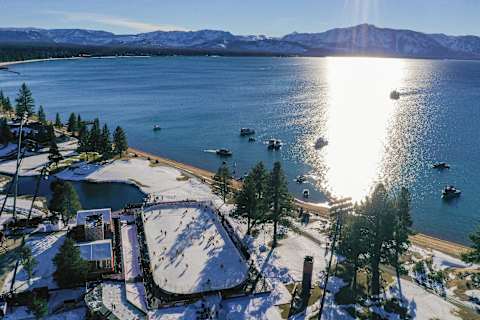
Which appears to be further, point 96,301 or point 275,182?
point 275,182

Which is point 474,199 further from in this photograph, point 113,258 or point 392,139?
point 113,258

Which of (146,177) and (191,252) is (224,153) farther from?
(191,252)

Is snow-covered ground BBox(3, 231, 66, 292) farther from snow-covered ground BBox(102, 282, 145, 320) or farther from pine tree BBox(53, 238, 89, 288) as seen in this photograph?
→ snow-covered ground BBox(102, 282, 145, 320)

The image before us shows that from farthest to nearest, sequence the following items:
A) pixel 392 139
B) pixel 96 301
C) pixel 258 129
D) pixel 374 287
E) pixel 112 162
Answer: pixel 258 129, pixel 392 139, pixel 112 162, pixel 374 287, pixel 96 301

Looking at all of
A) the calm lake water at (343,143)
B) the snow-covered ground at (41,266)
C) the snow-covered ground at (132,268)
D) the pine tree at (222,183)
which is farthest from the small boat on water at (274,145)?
the snow-covered ground at (41,266)

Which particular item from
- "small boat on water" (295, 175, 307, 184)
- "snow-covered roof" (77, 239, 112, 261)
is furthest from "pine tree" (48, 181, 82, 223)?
"small boat on water" (295, 175, 307, 184)

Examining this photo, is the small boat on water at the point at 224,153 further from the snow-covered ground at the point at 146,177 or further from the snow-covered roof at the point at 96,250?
the snow-covered roof at the point at 96,250

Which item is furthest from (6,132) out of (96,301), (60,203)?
(96,301)
